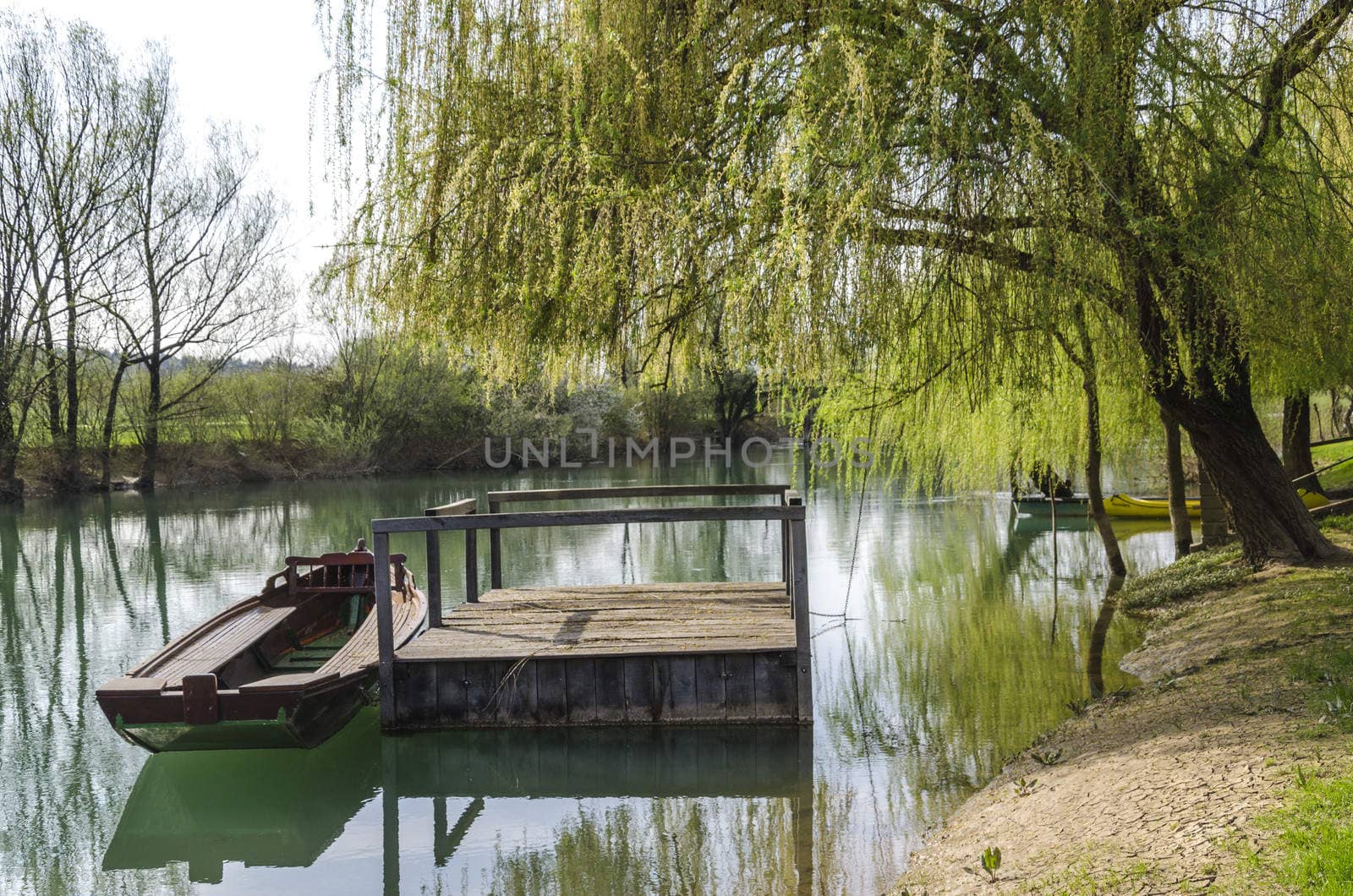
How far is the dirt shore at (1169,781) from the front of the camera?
3.42 meters

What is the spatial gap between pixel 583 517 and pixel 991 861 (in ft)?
11.5

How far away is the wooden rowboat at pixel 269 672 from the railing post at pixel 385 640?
0.11 meters

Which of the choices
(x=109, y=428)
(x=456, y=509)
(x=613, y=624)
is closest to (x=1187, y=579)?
(x=613, y=624)

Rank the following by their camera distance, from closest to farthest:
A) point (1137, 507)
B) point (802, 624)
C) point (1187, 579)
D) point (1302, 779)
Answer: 1. point (1302, 779)
2. point (802, 624)
3. point (1187, 579)
4. point (1137, 507)

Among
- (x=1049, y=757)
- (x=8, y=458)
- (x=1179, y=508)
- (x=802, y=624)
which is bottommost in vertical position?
(x=1049, y=757)

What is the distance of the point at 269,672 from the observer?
26.0ft

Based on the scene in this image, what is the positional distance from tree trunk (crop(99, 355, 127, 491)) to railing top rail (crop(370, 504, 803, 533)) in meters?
27.5

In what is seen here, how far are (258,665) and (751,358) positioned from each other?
14.7 feet

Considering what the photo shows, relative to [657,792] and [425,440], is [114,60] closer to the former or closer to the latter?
[425,440]

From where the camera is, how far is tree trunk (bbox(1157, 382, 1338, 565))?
8359 millimetres

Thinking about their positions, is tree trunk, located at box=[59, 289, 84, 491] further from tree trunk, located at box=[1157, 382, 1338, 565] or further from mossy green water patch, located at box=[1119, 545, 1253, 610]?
tree trunk, located at box=[1157, 382, 1338, 565]

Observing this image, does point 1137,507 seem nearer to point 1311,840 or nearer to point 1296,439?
point 1296,439

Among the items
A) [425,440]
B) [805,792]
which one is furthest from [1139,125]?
[425,440]

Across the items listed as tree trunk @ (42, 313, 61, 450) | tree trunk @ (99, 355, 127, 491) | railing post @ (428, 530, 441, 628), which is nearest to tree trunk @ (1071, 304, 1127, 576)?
railing post @ (428, 530, 441, 628)
